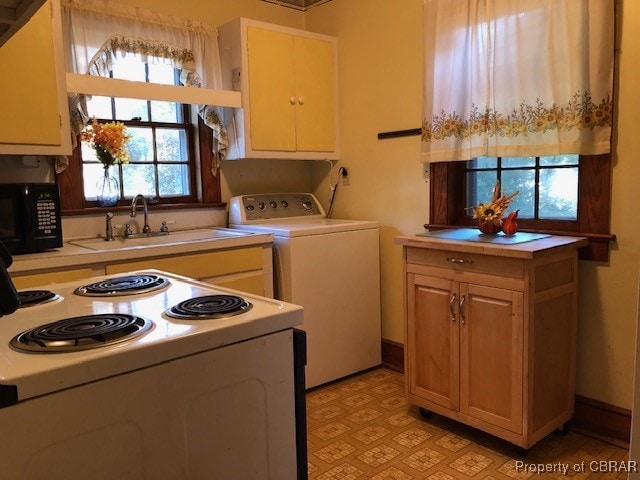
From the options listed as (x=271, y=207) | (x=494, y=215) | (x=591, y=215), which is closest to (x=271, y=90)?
(x=271, y=207)

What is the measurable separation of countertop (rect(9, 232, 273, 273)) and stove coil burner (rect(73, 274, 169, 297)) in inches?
32.0

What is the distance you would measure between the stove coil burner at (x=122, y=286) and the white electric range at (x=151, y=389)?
54 millimetres

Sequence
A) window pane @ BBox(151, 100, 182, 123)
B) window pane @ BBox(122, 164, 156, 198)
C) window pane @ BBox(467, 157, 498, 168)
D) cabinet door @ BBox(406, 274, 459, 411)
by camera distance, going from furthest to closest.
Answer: window pane @ BBox(151, 100, 182, 123)
window pane @ BBox(122, 164, 156, 198)
window pane @ BBox(467, 157, 498, 168)
cabinet door @ BBox(406, 274, 459, 411)

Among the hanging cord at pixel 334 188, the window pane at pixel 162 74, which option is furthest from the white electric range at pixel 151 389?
the hanging cord at pixel 334 188

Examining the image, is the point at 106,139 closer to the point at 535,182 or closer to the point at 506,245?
the point at 506,245

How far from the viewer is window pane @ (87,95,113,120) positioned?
9.70ft

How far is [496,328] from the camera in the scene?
7.64ft

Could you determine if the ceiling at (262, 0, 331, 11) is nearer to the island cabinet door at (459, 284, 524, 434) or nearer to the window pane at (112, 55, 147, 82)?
the window pane at (112, 55, 147, 82)

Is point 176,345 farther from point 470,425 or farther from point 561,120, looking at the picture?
point 561,120

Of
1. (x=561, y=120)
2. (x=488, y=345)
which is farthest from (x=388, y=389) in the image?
(x=561, y=120)

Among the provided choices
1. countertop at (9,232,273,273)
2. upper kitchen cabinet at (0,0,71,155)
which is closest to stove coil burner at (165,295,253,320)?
countertop at (9,232,273,273)

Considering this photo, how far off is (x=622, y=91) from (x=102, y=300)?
2.27 meters

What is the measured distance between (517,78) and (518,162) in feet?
1.47

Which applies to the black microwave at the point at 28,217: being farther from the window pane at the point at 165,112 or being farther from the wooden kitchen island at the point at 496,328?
the wooden kitchen island at the point at 496,328
